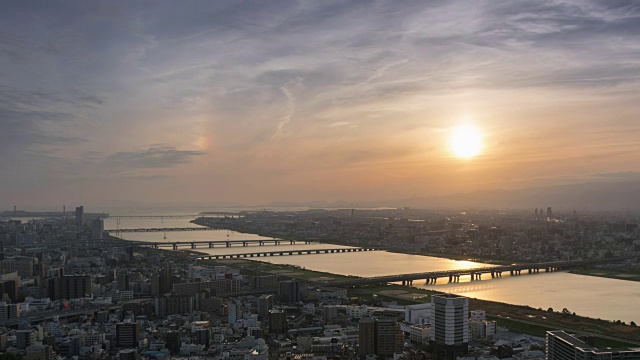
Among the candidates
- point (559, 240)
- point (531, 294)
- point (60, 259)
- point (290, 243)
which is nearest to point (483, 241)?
point (559, 240)

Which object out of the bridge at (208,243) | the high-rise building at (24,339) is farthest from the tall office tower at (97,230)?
the high-rise building at (24,339)

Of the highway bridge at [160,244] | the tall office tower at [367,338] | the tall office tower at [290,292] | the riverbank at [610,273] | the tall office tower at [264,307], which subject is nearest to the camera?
the tall office tower at [367,338]

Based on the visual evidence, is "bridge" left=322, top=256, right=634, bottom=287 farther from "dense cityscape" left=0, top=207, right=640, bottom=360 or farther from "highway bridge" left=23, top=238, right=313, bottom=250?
"highway bridge" left=23, top=238, right=313, bottom=250

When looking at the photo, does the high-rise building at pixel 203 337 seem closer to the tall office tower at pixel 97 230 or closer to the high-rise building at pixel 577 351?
the high-rise building at pixel 577 351

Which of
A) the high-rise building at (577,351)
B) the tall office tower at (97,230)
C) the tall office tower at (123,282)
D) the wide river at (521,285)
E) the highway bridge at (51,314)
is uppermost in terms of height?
the tall office tower at (97,230)

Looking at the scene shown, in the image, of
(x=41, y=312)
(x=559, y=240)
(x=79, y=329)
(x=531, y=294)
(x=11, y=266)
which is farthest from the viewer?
(x=559, y=240)

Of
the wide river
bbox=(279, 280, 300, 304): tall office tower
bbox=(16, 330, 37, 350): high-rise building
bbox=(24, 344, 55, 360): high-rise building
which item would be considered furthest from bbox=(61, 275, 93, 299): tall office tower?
the wide river

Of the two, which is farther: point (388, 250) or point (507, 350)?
point (388, 250)

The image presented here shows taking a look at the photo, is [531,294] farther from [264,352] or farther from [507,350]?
[264,352]
